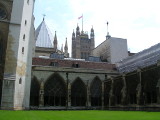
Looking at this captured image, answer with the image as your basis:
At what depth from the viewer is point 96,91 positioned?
38250 mm

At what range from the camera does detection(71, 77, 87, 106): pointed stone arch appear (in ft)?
120

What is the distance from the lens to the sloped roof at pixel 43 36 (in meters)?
50.4

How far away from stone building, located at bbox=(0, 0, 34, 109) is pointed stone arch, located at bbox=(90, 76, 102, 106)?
40.1 feet

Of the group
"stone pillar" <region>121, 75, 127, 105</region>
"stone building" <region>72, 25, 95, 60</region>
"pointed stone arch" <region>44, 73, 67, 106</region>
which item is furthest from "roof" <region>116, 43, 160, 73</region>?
"stone building" <region>72, 25, 95, 60</region>

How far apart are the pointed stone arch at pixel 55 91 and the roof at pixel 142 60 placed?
11457 mm

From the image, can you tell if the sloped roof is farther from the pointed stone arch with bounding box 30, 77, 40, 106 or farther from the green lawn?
the green lawn

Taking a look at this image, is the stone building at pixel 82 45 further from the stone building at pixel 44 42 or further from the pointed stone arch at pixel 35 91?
the pointed stone arch at pixel 35 91

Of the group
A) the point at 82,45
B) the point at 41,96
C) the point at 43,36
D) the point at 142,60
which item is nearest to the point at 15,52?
the point at 41,96

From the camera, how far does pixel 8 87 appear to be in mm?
26250

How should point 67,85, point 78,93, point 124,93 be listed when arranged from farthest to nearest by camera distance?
point 78,93 < point 67,85 < point 124,93

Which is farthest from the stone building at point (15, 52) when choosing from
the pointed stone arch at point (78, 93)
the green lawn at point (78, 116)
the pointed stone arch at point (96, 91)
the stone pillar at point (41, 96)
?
the pointed stone arch at point (96, 91)

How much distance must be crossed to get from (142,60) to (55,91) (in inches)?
604

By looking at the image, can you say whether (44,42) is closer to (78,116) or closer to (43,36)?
(43,36)

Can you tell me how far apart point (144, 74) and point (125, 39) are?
25730 mm
